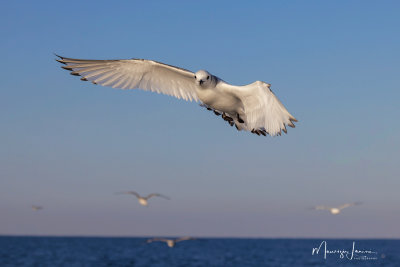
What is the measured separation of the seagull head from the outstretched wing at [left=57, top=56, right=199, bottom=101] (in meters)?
1.49

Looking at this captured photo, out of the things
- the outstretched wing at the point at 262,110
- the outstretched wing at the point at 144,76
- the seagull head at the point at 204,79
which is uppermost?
the outstretched wing at the point at 144,76

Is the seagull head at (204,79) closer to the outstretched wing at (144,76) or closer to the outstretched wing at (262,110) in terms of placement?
the outstretched wing at (262,110)

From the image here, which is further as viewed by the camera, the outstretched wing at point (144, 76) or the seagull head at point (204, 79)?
the outstretched wing at point (144, 76)

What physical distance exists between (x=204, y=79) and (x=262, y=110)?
132 centimetres

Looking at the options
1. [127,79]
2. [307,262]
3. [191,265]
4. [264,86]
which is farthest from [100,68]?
[307,262]

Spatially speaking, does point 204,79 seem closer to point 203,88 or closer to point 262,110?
point 203,88

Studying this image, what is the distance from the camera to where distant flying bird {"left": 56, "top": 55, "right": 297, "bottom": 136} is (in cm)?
1133

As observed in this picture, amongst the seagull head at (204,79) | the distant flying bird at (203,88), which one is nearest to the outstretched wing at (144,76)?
the distant flying bird at (203,88)

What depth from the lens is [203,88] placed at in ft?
37.4

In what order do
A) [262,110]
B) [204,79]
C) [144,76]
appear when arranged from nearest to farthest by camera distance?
[204,79] → [262,110] → [144,76]

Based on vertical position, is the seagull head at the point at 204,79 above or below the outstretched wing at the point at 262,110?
above

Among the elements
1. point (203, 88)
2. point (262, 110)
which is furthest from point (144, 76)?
point (262, 110)

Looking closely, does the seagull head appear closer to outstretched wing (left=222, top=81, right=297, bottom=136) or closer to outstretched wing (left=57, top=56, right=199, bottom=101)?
outstretched wing (left=222, top=81, right=297, bottom=136)

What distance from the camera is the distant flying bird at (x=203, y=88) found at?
1133cm
